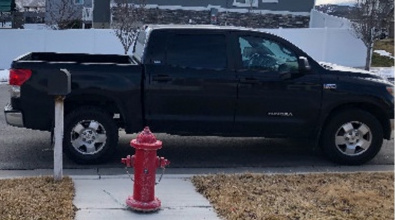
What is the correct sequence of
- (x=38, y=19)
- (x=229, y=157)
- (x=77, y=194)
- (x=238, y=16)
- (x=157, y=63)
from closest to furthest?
(x=77, y=194) < (x=157, y=63) < (x=229, y=157) < (x=238, y=16) < (x=38, y=19)

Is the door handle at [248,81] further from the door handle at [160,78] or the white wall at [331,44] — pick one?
the white wall at [331,44]

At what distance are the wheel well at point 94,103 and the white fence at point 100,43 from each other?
42.5ft

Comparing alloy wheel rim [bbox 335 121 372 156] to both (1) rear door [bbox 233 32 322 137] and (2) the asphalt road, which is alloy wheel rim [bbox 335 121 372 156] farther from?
(1) rear door [bbox 233 32 322 137]

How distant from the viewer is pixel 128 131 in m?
7.68

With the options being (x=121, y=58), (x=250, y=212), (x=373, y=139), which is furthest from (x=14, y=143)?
(x=373, y=139)

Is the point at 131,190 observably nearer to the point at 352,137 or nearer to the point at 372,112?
the point at 352,137

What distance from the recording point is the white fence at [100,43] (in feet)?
65.5

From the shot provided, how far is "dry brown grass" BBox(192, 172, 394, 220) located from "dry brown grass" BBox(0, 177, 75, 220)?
1391 mm

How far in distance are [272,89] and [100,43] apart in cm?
1393

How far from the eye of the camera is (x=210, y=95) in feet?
25.1

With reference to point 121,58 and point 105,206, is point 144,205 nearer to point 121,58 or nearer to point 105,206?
point 105,206

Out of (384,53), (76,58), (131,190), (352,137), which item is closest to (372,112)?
(352,137)

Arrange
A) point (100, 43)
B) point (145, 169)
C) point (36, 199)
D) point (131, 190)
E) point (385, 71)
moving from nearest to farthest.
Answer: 1. point (145, 169)
2. point (36, 199)
3. point (131, 190)
4. point (100, 43)
5. point (385, 71)

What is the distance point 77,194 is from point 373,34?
16494 millimetres
